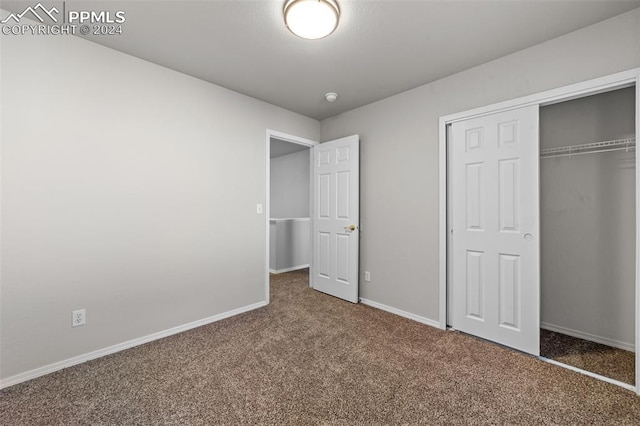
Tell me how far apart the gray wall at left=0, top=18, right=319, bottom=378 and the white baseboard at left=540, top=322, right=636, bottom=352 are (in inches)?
121

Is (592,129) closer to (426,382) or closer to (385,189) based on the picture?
(385,189)

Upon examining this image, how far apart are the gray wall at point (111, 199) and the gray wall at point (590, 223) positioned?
305 cm

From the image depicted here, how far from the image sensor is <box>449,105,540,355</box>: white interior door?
2230mm

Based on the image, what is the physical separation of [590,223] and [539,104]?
1.19m

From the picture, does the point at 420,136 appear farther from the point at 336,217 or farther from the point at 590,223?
the point at 590,223

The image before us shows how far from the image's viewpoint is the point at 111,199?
7.43 feet

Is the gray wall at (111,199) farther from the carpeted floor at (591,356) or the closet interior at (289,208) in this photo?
the carpeted floor at (591,356)

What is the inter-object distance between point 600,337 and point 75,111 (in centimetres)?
463

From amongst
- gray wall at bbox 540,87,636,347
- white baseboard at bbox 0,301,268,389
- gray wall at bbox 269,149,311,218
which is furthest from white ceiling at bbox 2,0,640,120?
gray wall at bbox 269,149,311,218

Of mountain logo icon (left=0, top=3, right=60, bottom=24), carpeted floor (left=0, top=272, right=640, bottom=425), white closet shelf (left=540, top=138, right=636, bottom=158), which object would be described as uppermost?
mountain logo icon (left=0, top=3, right=60, bottom=24)

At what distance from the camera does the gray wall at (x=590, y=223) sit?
233 centimetres

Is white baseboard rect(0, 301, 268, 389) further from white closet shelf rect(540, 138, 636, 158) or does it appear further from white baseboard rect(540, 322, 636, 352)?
white closet shelf rect(540, 138, 636, 158)

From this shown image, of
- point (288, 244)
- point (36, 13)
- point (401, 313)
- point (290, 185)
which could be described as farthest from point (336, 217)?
point (36, 13)

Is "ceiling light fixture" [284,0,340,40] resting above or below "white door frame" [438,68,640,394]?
above
